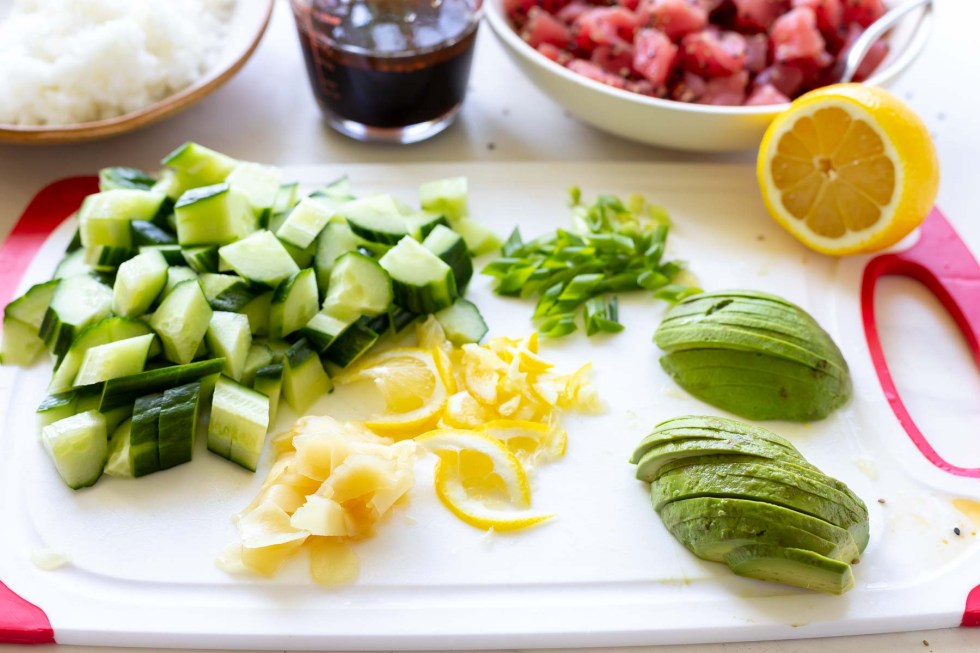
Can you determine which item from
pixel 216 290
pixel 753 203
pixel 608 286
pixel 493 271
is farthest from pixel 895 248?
pixel 216 290

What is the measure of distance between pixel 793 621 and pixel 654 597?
0.25 m

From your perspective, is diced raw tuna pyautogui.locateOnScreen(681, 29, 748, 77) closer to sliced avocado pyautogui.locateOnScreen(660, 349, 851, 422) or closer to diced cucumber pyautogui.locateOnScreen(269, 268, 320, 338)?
sliced avocado pyautogui.locateOnScreen(660, 349, 851, 422)

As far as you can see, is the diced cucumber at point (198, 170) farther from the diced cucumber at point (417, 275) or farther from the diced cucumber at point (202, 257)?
the diced cucumber at point (417, 275)

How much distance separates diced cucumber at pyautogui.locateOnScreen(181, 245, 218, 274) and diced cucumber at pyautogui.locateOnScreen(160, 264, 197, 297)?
0.07 feet

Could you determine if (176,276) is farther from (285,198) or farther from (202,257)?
(285,198)

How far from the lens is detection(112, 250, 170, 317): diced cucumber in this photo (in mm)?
1873

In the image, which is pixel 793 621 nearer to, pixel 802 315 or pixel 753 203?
pixel 802 315

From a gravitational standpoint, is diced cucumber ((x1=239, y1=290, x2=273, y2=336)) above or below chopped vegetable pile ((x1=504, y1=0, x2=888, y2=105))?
below

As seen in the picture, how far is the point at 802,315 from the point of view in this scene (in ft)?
6.50

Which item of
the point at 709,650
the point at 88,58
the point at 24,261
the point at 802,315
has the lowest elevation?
the point at 709,650

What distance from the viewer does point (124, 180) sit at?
7.30 feet

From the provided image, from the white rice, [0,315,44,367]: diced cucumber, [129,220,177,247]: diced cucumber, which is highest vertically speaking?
the white rice

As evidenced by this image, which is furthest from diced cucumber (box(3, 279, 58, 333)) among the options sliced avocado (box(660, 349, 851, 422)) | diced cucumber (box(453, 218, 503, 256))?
sliced avocado (box(660, 349, 851, 422))

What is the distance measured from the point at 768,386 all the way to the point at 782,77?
1.04 meters
